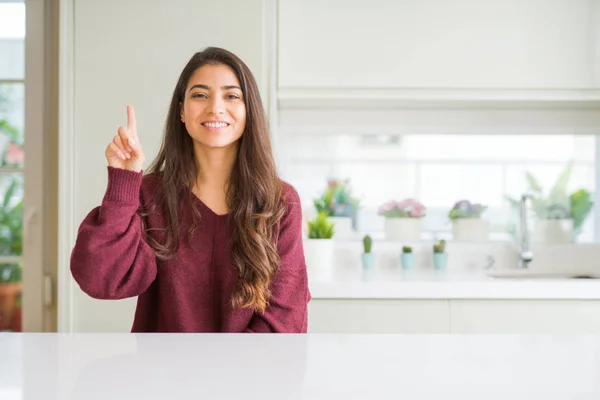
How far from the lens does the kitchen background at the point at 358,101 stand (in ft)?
7.81

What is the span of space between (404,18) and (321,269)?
106 centimetres

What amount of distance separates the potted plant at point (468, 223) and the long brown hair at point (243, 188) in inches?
67.3

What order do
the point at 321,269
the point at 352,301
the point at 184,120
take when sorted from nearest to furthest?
the point at 184,120, the point at 352,301, the point at 321,269

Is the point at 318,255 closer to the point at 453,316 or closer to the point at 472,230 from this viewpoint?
the point at 453,316

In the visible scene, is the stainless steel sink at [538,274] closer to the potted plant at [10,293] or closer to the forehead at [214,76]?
the forehead at [214,76]

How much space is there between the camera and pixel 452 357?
0.80 metres

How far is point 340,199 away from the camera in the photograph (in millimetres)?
3010

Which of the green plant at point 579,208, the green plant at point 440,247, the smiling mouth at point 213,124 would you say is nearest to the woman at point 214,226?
the smiling mouth at point 213,124

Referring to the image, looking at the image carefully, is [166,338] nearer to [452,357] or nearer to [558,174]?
[452,357]

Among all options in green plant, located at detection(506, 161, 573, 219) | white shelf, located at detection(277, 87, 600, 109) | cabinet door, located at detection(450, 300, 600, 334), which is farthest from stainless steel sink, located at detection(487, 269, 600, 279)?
white shelf, located at detection(277, 87, 600, 109)

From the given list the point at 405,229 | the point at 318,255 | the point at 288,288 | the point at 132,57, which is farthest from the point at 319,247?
the point at 288,288

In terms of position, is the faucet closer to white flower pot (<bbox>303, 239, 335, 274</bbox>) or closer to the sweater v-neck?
white flower pot (<bbox>303, 239, 335, 274</bbox>)

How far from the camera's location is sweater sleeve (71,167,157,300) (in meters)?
1.19

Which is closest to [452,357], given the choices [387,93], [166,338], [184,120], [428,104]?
[166,338]
